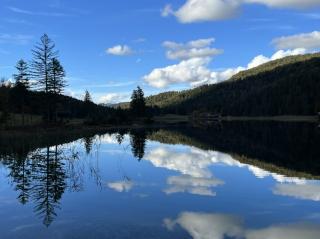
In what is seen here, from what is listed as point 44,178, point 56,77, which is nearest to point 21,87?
point 56,77

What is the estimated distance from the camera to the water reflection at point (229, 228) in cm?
1323

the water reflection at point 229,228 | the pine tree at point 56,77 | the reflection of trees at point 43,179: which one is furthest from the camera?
the pine tree at point 56,77

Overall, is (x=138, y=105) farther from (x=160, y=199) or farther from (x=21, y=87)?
(x=160, y=199)

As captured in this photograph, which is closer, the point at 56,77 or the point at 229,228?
the point at 229,228

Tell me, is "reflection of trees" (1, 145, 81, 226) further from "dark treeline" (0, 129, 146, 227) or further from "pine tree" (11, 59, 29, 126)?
"pine tree" (11, 59, 29, 126)

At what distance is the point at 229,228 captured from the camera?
14.1 meters

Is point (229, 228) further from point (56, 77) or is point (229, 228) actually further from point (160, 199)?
point (56, 77)

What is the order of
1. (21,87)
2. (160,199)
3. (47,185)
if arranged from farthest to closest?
(21,87) < (47,185) < (160,199)

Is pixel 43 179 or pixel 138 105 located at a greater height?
pixel 138 105

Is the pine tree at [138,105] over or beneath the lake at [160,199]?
over

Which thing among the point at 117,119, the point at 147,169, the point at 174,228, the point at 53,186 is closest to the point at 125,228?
the point at 174,228

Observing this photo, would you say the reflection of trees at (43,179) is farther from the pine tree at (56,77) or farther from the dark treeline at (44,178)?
the pine tree at (56,77)

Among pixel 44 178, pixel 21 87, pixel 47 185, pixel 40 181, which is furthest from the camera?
pixel 21 87

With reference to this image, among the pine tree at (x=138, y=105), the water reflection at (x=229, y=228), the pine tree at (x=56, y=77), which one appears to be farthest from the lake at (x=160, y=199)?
the pine tree at (x=138, y=105)
